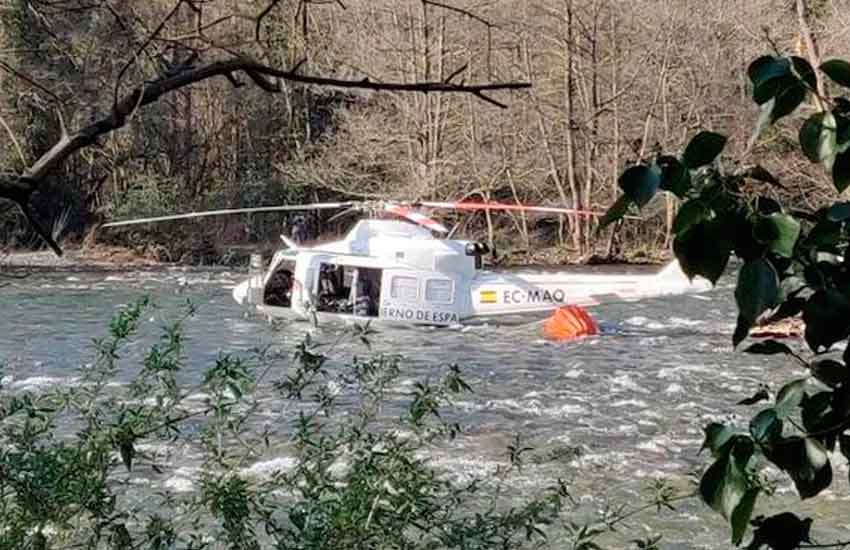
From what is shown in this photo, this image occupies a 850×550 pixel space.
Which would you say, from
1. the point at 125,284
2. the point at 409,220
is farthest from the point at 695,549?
the point at 125,284

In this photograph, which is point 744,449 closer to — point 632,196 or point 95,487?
point 632,196

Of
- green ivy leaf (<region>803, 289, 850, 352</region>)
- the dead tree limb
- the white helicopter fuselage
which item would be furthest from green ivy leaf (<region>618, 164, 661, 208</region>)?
the white helicopter fuselage

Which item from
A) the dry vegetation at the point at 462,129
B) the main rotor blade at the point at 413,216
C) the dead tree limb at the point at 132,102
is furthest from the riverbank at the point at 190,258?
the dead tree limb at the point at 132,102

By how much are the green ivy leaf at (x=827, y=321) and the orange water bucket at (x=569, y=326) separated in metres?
17.9

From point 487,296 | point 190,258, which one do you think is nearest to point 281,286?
point 487,296

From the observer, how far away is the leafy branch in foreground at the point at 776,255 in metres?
1.31

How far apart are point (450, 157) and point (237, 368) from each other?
30.0 metres

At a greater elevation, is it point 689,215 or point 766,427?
point 689,215

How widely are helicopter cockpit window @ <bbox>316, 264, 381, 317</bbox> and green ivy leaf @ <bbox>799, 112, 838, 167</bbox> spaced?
18631 millimetres

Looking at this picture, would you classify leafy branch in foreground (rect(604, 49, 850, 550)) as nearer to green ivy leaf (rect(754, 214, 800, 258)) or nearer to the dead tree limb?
green ivy leaf (rect(754, 214, 800, 258))

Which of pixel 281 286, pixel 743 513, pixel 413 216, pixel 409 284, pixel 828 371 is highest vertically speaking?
pixel 828 371

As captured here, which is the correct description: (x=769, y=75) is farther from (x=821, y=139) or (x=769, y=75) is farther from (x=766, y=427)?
(x=766, y=427)

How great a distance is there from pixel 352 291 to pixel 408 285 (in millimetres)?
972

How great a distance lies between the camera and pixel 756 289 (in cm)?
127
